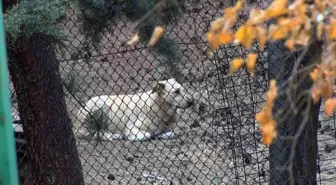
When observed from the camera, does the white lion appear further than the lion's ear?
No

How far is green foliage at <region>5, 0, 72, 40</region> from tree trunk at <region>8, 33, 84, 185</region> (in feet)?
1.79

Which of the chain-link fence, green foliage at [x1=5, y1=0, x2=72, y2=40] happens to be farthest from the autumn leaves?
the chain-link fence

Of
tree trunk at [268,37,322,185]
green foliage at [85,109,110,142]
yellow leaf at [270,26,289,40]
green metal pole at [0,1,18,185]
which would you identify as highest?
green foliage at [85,109,110,142]

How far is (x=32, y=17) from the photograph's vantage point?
3.79m

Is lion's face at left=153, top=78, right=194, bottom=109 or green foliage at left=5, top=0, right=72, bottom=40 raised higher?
lion's face at left=153, top=78, right=194, bottom=109

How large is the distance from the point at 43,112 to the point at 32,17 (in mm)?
944

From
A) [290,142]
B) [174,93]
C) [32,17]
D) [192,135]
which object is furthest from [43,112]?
[174,93]

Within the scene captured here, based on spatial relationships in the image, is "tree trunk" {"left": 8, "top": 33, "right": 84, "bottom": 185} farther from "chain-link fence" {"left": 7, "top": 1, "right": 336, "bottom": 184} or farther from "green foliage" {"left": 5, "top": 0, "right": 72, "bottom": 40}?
"green foliage" {"left": 5, "top": 0, "right": 72, "bottom": 40}

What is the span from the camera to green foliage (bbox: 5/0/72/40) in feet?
12.3

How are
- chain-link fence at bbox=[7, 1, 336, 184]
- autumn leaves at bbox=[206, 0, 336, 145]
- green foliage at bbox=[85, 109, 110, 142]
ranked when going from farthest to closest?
1. chain-link fence at bbox=[7, 1, 336, 184]
2. green foliage at bbox=[85, 109, 110, 142]
3. autumn leaves at bbox=[206, 0, 336, 145]

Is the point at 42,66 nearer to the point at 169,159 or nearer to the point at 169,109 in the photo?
the point at 169,159

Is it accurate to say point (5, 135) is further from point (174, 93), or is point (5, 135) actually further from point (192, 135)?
point (174, 93)

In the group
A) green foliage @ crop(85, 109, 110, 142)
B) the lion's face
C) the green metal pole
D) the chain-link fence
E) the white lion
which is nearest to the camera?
the green metal pole

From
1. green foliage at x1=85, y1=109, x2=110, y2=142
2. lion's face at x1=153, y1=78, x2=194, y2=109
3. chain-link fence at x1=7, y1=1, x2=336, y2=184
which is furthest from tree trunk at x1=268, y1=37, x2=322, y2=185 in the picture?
lion's face at x1=153, y1=78, x2=194, y2=109
